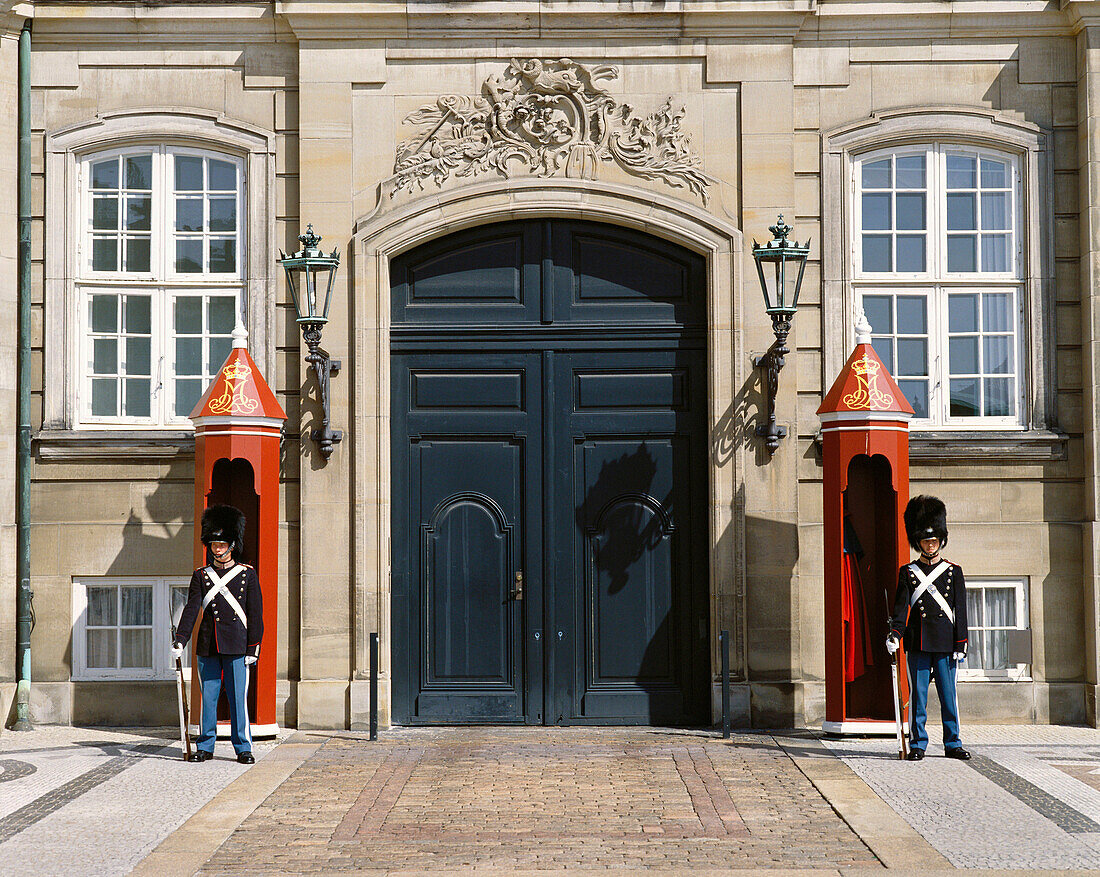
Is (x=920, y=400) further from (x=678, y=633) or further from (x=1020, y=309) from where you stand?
(x=678, y=633)

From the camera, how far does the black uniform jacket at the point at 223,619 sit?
27.8 feet

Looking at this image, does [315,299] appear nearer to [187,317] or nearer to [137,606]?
[187,317]

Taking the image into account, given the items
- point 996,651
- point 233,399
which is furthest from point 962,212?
point 233,399

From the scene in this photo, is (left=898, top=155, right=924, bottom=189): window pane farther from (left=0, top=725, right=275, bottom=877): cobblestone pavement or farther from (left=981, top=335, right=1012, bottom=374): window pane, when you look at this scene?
(left=0, top=725, right=275, bottom=877): cobblestone pavement

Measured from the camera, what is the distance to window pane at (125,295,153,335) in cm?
1027

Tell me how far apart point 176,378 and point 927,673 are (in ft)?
20.6

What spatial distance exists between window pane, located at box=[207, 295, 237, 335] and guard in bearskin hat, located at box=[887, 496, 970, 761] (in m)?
5.64

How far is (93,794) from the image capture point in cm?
745

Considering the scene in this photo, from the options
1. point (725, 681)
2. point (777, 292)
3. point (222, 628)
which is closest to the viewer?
point (222, 628)

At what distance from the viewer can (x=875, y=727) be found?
29.6 feet

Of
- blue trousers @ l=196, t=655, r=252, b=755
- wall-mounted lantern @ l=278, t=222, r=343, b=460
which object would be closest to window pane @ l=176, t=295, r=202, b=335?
wall-mounted lantern @ l=278, t=222, r=343, b=460

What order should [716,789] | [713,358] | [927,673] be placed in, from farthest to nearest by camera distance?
1. [713,358]
2. [927,673]
3. [716,789]

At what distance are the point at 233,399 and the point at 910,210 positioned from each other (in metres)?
5.64

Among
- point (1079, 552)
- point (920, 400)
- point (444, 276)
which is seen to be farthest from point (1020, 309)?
point (444, 276)
